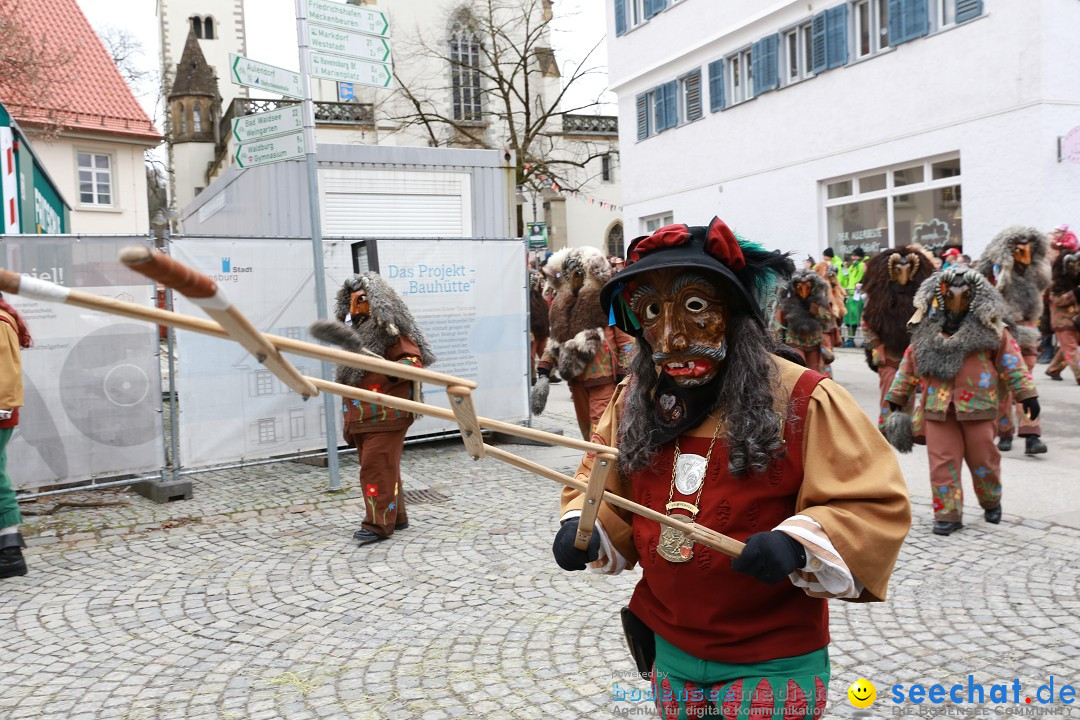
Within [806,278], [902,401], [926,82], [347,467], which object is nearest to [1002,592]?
[902,401]

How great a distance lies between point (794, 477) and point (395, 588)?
11.9ft

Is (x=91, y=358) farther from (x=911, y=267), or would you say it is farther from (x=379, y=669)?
(x=911, y=267)

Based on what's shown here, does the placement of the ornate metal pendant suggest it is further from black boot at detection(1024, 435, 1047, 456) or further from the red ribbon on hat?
black boot at detection(1024, 435, 1047, 456)

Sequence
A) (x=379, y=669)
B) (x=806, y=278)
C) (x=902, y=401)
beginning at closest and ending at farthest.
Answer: (x=379, y=669) → (x=902, y=401) → (x=806, y=278)

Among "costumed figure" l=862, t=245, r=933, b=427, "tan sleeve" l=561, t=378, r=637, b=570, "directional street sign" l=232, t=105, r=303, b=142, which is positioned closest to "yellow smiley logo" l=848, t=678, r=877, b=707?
"tan sleeve" l=561, t=378, r=637, b=570

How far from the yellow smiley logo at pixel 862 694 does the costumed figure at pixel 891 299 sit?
A: 15.7 ft

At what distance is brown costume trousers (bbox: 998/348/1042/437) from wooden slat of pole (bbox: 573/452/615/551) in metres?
4.73

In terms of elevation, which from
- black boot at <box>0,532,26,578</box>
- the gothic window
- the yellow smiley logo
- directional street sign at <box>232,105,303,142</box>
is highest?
the gothic window

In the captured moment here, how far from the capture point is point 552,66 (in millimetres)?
44656

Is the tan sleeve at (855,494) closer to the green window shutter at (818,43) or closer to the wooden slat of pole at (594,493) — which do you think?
the wooden slat of pole at (594,493)

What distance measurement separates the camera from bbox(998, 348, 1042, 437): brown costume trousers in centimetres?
609

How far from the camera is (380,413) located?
6191 mm

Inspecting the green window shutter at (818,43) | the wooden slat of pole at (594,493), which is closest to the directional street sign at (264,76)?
the wooden slat of pole at (594,493)

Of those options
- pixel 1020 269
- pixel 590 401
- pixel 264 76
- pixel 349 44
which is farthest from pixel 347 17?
pixel 1020 269
